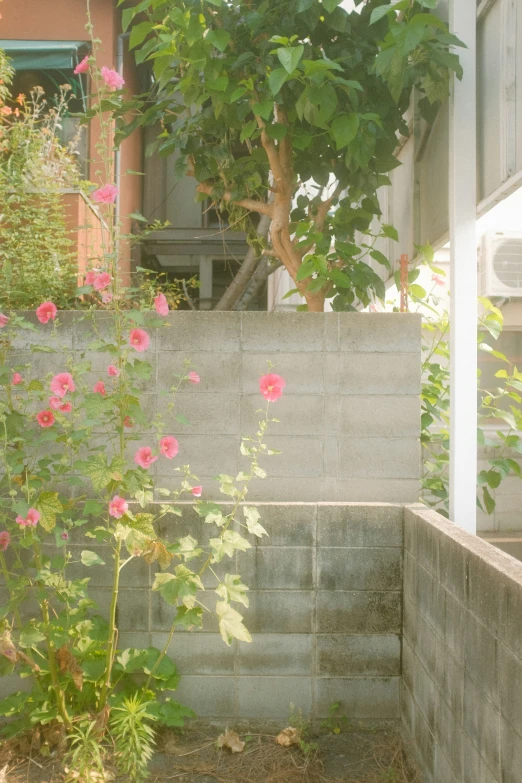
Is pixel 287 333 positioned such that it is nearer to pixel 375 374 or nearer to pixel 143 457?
pixel 375 374

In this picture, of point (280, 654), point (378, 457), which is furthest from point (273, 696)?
point (378, 457)

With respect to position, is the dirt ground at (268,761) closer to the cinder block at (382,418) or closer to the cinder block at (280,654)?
the cinder block at (280,654)

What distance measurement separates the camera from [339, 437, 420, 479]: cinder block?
10.2 feet

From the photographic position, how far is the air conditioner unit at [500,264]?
12.7 feet

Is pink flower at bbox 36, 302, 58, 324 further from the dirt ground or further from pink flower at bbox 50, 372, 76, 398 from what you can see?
the dirt ground

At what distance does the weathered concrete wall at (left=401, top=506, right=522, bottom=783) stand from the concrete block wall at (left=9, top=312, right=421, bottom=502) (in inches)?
13.9

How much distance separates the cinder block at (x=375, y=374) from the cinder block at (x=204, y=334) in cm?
42

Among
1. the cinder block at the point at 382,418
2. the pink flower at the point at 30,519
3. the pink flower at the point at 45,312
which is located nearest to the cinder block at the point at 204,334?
the pink flower at the point at 45,312

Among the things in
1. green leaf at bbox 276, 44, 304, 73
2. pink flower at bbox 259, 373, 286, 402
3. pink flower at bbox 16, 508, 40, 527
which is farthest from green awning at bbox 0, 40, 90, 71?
pink flower at bbox 16, 508, 40, 527

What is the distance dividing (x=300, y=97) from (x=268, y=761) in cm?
257

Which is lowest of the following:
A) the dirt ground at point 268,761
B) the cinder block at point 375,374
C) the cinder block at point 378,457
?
the dirt ground at point 268,761

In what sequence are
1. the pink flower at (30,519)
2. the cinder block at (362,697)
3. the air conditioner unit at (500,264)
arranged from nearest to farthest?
the pink flower at (30,519) → the cinder block at (362,697) → the air conditioner unit at (500,264)

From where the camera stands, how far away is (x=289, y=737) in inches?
113

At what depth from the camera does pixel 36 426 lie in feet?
10.2
